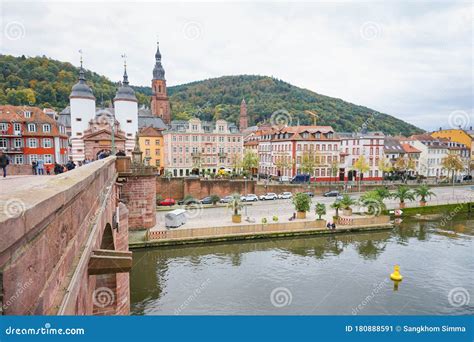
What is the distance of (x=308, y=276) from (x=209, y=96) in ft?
391

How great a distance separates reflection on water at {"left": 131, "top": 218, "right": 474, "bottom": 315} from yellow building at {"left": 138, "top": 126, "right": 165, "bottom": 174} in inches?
1212

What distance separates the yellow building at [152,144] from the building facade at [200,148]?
1.05 meters

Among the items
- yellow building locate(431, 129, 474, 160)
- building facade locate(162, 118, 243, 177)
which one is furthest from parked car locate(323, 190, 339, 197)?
yellow building locate(431, 129, 474, 160)

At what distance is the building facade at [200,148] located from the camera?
5416 centimetres

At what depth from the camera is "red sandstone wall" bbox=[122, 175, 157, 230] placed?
27.1 meters

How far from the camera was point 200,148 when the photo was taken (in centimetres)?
5556

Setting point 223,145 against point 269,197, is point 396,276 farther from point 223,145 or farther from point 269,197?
point 223,145

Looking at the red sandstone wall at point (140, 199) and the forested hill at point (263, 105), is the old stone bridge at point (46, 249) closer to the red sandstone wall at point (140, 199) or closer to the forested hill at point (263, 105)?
the red sandstone wall at point (140, 199)

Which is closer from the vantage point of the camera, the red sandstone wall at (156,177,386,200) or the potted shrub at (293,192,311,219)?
the potted shrub at (293,192,311,219)

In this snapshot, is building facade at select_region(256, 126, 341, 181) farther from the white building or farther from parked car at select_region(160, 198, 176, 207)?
the white building

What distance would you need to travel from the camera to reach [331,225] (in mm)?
30016

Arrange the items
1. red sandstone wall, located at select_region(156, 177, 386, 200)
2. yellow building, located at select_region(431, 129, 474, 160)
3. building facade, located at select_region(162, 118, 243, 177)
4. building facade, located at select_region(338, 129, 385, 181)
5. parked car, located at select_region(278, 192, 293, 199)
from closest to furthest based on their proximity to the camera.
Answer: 1. red sandstone wall, located at select_region(156, 177, 386, 200)
2. parked car, located at select_region(278, 192, 293, 199)
3. building facade, located at select_region(162, 118, 243, 177)
4. building facade, located at select_region(338, 129, 385, 181)
5. yellow building, located at select_region(431, 129, 474, 160)

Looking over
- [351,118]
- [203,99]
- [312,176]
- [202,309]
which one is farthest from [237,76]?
[202,309]

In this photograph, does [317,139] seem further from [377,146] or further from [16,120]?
[16,120]
